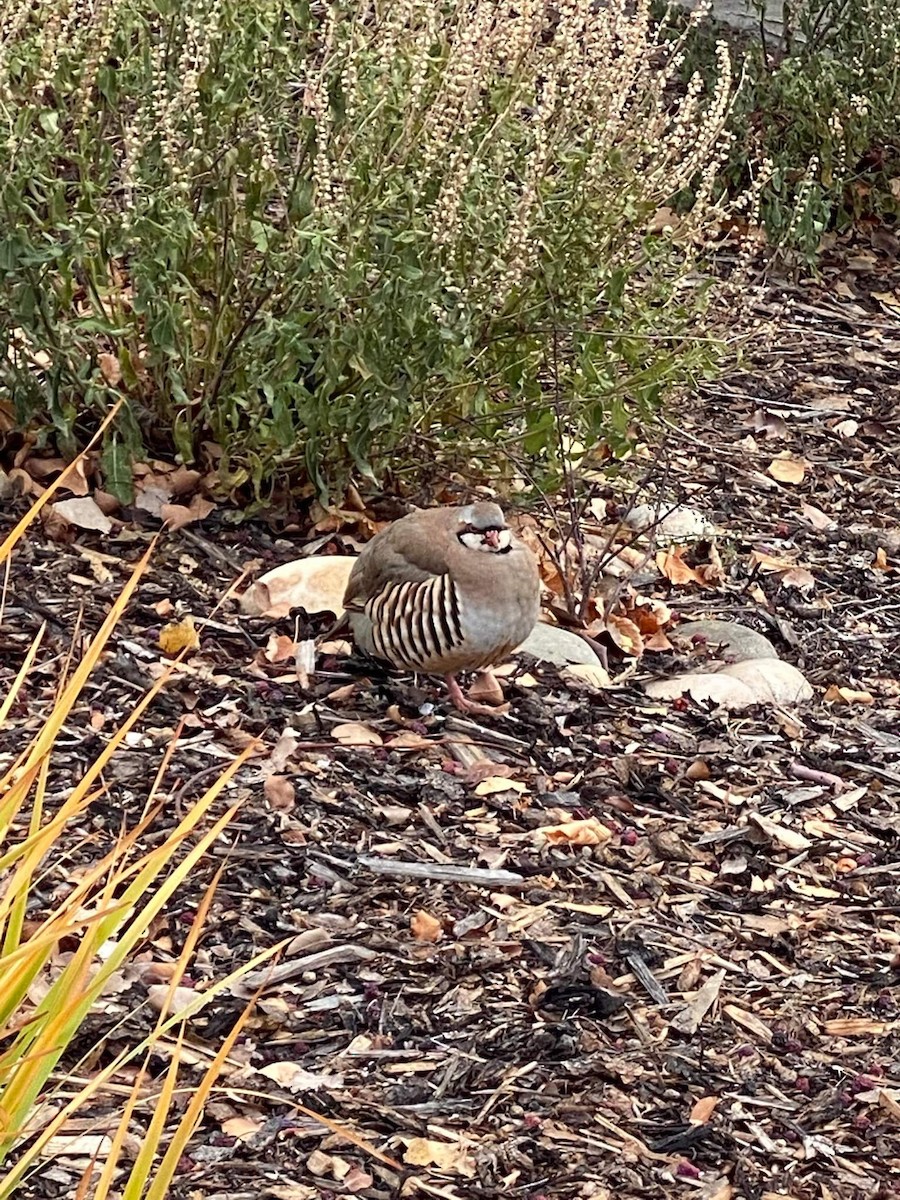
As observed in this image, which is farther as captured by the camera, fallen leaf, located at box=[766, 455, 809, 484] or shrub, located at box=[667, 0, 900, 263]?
shrub, located at box=[667, 0, 900, 263]

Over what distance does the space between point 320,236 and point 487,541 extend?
0.88 metres

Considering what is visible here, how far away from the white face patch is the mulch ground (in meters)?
0.43

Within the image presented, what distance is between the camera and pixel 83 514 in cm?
523

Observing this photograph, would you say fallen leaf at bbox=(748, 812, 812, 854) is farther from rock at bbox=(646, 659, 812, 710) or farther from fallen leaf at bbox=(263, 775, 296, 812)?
fallen leaf at bbox=(263, 775, 296, 812)

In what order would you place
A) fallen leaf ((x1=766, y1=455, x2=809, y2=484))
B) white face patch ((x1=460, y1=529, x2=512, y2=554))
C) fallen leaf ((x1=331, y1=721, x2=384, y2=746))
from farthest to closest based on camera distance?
fallen leaf ((x1=766, y1=455, x2=809, y2=484)) < white face patch ((x1=460, y1=529, x2=512, y2=554)) < fallen leaf ((x1=331, y1=721, x2=384, y2=746))

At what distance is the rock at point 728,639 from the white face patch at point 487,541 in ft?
2.99

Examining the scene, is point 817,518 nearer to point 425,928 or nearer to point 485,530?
point 485,530

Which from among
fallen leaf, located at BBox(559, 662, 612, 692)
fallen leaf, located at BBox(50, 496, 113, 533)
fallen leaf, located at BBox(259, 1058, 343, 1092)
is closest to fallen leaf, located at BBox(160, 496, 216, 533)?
fallen leaf, located at BBox(50, 496, 113, 533)

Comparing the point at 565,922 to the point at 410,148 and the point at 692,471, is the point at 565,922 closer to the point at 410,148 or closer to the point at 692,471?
the point at 410,148

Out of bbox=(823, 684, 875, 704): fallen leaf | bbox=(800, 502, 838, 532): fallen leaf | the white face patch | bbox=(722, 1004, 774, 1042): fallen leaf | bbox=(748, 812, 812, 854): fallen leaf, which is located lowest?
bbox=(800, 502, 838, 532): fallen leaf

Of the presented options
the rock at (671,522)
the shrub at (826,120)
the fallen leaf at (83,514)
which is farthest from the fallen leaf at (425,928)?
the shrub at (826,120)

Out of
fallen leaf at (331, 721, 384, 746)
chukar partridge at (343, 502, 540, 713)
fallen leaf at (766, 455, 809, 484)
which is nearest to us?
fallen leaf at (331, 721, 384, 746)

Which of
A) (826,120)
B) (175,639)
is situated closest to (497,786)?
(175,639)

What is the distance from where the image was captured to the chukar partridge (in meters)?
4.62
